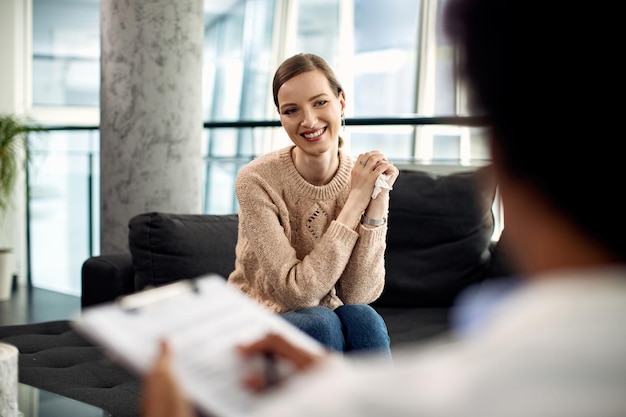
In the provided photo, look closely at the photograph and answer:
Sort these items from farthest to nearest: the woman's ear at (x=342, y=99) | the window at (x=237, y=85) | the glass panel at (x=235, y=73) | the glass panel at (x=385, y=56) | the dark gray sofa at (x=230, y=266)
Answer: the glass panel at (x=235, y=73) → the glass panel at (x=385, y=56) → the window at (x=237, y=85) → the woman's ear at (x=342, y=99) → the dark gray sofa at (x=230, y=266)

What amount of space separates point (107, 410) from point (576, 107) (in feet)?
4.96

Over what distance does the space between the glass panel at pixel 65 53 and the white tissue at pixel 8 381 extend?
17.4 feet

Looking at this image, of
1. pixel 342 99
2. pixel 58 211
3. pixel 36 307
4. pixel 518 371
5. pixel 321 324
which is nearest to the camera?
pixel 518 371

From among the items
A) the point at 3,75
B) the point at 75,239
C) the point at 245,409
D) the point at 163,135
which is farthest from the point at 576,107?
the point at 3,75

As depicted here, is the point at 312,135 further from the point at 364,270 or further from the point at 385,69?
the point at 385,69

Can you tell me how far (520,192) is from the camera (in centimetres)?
58

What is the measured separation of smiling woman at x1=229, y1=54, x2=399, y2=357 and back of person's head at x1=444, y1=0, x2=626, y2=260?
145 cm

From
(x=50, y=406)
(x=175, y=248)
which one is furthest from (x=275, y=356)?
(x=175, y=248)

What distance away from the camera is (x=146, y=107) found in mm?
3293

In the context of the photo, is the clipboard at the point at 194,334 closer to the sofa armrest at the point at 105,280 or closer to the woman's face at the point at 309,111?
the woman's face at the point at 309,111

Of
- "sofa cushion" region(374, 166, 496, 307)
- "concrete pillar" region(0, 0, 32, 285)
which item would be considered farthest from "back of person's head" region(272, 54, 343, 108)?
"concrete pillar" region(0, 0, 32, 285)

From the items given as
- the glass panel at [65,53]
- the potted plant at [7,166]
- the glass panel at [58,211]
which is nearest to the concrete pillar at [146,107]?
the potted plant at [7,166]

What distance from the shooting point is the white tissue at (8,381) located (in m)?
1.38

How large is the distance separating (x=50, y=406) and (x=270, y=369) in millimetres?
1122
